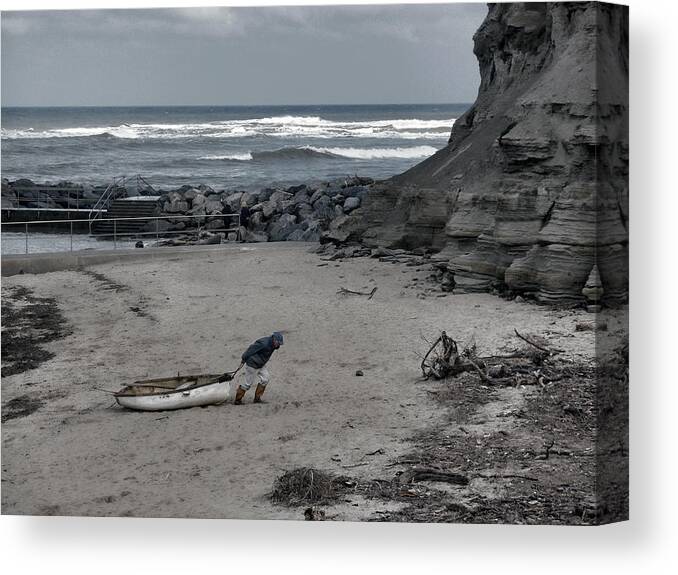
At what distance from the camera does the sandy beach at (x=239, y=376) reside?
10789 mm

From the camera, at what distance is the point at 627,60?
10758mm

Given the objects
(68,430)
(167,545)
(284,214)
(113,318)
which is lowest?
(167,545)

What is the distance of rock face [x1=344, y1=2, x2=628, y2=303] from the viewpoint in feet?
35.2

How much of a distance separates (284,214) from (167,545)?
353 cm

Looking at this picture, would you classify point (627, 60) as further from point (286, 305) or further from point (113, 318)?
point (113, 318)

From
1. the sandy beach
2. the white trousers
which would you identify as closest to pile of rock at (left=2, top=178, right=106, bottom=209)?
the sandy beach

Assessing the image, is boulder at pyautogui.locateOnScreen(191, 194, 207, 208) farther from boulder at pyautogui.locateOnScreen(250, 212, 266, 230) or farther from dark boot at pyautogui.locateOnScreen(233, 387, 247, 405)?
dark boot at pyautogui.locateOnScreen(233, 387, 247, 405)

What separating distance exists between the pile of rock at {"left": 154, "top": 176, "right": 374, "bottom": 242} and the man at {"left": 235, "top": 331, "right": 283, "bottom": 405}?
1.47 m

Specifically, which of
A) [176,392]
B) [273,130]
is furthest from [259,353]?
[273,130]

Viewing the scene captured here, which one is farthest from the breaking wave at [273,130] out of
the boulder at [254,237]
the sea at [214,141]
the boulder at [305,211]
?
the boulder at [254,237]

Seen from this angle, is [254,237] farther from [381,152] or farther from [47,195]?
[47,195]

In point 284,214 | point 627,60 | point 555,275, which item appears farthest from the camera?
point 284,214

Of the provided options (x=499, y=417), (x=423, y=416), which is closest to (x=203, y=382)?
(x=423, y=416)

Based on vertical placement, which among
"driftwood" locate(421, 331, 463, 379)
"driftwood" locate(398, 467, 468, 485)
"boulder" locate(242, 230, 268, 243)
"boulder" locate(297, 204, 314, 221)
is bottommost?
"driftwood" locate(398, 467, 468, 485)
